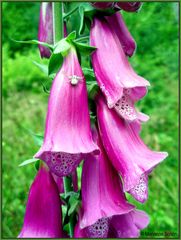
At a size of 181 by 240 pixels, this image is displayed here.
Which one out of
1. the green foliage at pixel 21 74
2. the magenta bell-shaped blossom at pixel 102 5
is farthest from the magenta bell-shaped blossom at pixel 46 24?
the green foliage at pixel 21 74

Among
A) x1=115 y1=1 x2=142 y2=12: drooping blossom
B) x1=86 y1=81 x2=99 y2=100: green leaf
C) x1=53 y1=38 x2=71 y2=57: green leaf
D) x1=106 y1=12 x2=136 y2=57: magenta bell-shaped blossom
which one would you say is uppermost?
x1=115 y1=1 x2=142 y2=12: drooping blossom

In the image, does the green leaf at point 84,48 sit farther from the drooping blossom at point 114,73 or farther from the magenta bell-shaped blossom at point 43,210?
the magenta bell-shaped blossom at point 43,210

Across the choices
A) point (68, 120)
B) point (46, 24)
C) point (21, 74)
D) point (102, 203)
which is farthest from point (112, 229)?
point (21, 74)

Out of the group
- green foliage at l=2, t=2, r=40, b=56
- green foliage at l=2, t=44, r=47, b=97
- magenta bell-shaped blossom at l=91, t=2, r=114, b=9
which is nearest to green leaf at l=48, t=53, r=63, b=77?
magenta bell-shaped blossom at l=91, t=2, r=114, b=9

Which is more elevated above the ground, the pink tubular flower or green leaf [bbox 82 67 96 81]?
green leaf [bbox 82 67 96 81]

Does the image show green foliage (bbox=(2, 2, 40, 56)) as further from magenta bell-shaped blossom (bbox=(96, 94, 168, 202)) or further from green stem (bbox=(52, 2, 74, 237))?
magenta bell-shaped blossom (bbox=(96, 94, 168, 202))
